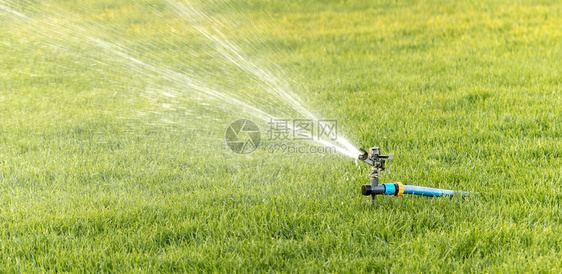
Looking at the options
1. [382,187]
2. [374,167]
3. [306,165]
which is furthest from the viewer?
[306,165]

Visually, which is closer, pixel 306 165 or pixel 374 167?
pixel 374 167

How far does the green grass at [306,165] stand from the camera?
2664 millimetres

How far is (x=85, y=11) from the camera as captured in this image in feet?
37.2

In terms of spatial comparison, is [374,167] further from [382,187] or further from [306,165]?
[306,165]

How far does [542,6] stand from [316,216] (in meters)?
8.49

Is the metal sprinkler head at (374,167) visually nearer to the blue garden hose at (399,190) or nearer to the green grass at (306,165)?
the blue garden hose at (399,190)

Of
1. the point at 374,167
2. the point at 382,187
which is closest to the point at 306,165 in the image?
the point at 374,167

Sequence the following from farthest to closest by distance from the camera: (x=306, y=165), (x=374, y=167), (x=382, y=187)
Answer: (x=306, y=165) < (x=374, y=167) < (x=382, y=187)

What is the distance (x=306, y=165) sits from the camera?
13.1ft

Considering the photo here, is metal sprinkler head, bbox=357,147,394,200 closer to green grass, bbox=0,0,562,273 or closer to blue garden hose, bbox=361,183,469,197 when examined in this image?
blue garden hose, bbox=361,183,469,197

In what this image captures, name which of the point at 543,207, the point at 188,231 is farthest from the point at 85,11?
the point at 543,207

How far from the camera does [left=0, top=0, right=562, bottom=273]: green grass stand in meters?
2.66

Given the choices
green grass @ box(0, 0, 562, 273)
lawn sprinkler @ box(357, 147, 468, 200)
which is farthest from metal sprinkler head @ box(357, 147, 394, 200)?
green grass @ box(0, 0, 562, 273)

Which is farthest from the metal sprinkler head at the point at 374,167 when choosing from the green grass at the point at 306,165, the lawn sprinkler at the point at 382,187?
the green grass at the point at 306,165
